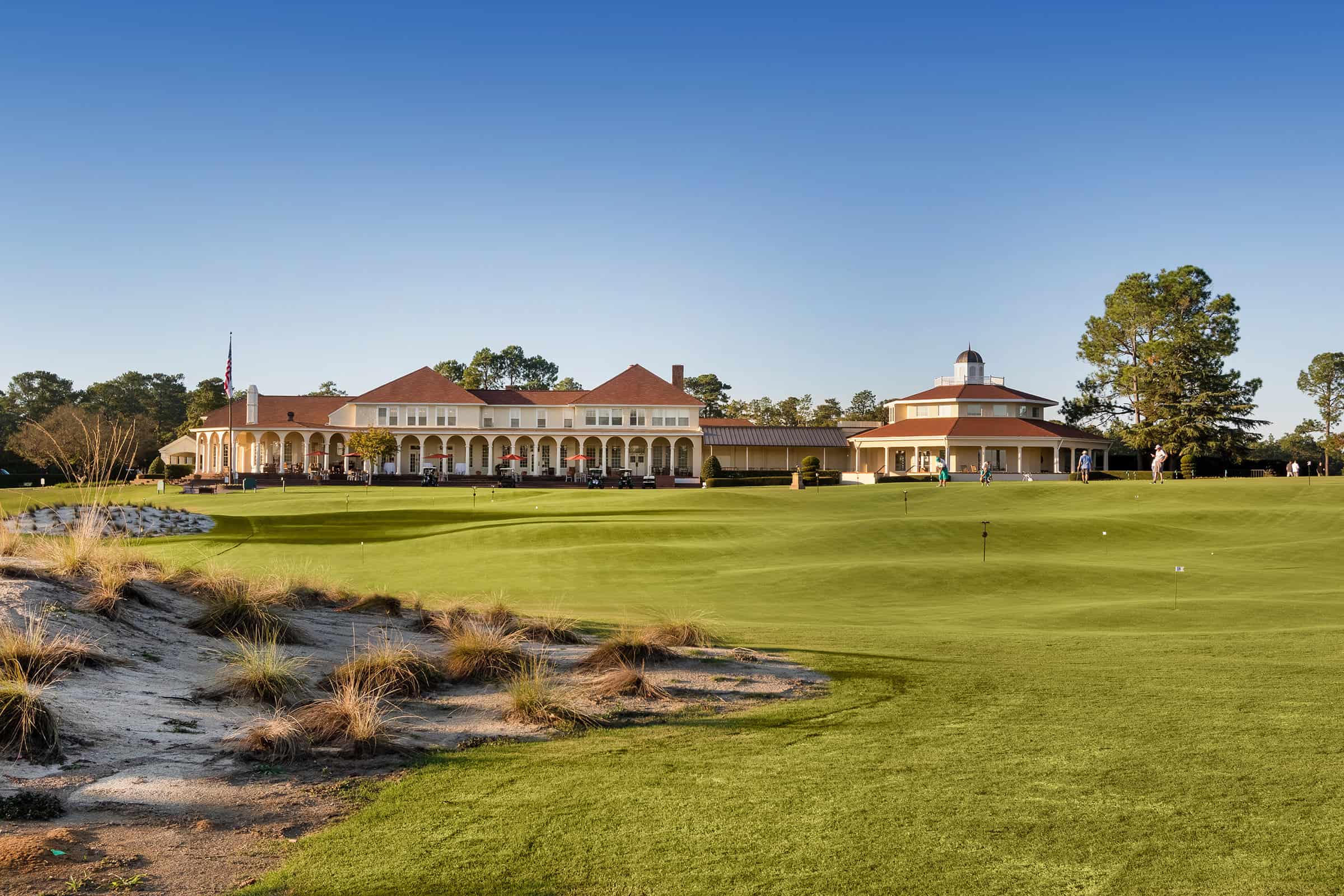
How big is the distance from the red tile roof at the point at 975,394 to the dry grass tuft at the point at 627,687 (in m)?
62.2

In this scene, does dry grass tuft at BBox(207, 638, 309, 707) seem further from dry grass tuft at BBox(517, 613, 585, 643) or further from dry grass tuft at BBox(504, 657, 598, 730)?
dry grass tuft at BBox(517, 613, 585, 643)

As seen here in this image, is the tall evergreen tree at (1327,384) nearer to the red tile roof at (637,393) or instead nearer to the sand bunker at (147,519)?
the red tile roof at (637,393)

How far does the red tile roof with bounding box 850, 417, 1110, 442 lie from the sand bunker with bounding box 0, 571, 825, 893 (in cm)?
5543

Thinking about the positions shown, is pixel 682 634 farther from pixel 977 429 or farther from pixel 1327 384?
pixel 1327 384

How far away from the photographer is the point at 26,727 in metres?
5.50

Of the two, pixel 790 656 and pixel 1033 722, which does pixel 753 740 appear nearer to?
pixel 1033 722

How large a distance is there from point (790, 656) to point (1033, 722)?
3230mm

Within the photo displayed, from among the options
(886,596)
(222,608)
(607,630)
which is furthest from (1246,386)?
(222,608)

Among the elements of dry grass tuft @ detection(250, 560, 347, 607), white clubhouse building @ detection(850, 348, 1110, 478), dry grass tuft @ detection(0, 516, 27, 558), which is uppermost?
white clubhouse building @ detection(850, 348, 1110, 478)

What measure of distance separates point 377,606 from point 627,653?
4.31 metres

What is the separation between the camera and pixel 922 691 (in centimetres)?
786

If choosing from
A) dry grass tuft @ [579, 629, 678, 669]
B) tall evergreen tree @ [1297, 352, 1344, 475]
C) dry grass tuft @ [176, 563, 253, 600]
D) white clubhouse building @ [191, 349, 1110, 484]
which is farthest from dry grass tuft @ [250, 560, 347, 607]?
tall evergreen tree @ [1297, 352, 1344, 475]

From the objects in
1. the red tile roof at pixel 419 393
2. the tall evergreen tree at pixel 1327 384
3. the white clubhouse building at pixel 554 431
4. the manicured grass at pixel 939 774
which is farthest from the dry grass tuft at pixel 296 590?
the tall evergreen tree at pixel 1327 384

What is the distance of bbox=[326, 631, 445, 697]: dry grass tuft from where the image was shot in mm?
7402
